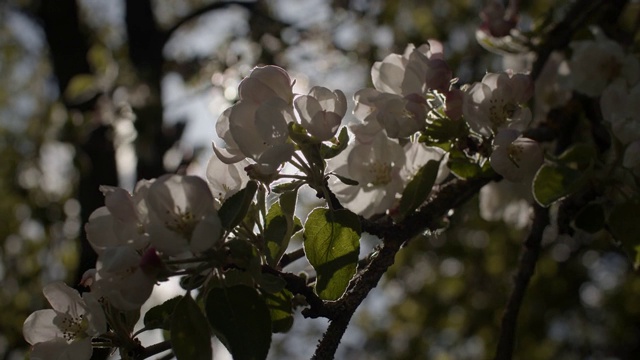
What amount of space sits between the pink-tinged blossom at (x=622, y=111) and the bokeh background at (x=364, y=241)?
1754mm

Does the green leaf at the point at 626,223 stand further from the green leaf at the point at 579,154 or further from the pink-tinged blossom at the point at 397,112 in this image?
the pink-tinged blossom at the point at 397,112

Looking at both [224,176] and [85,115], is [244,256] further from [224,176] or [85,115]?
[85,115]

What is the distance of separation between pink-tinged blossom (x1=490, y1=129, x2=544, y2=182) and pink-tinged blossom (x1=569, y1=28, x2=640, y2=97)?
0.54m

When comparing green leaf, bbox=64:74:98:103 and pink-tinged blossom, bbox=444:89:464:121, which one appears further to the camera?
green leaf, bbox=64:74:98:103

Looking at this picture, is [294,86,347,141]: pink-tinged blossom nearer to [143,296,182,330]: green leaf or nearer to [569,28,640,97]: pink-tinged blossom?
[143,296,182,330]: green leaf

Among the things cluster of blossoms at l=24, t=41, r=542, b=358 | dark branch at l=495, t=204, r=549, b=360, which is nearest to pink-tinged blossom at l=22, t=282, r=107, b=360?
cluster of blossoms at l=24, t=41, r=542, b=358

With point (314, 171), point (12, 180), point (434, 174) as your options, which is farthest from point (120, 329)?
point (12, 180)

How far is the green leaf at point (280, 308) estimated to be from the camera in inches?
37.9

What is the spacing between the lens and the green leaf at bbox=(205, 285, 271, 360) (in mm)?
800

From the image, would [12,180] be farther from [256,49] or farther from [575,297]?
[575,297]

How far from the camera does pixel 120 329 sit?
36.4 inches

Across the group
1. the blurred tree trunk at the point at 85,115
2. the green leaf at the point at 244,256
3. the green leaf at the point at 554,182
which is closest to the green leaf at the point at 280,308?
the green leaf at the point at 244,256

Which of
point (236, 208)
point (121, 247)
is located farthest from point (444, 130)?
point (121, 247)

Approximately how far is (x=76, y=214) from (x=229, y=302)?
3.35m
